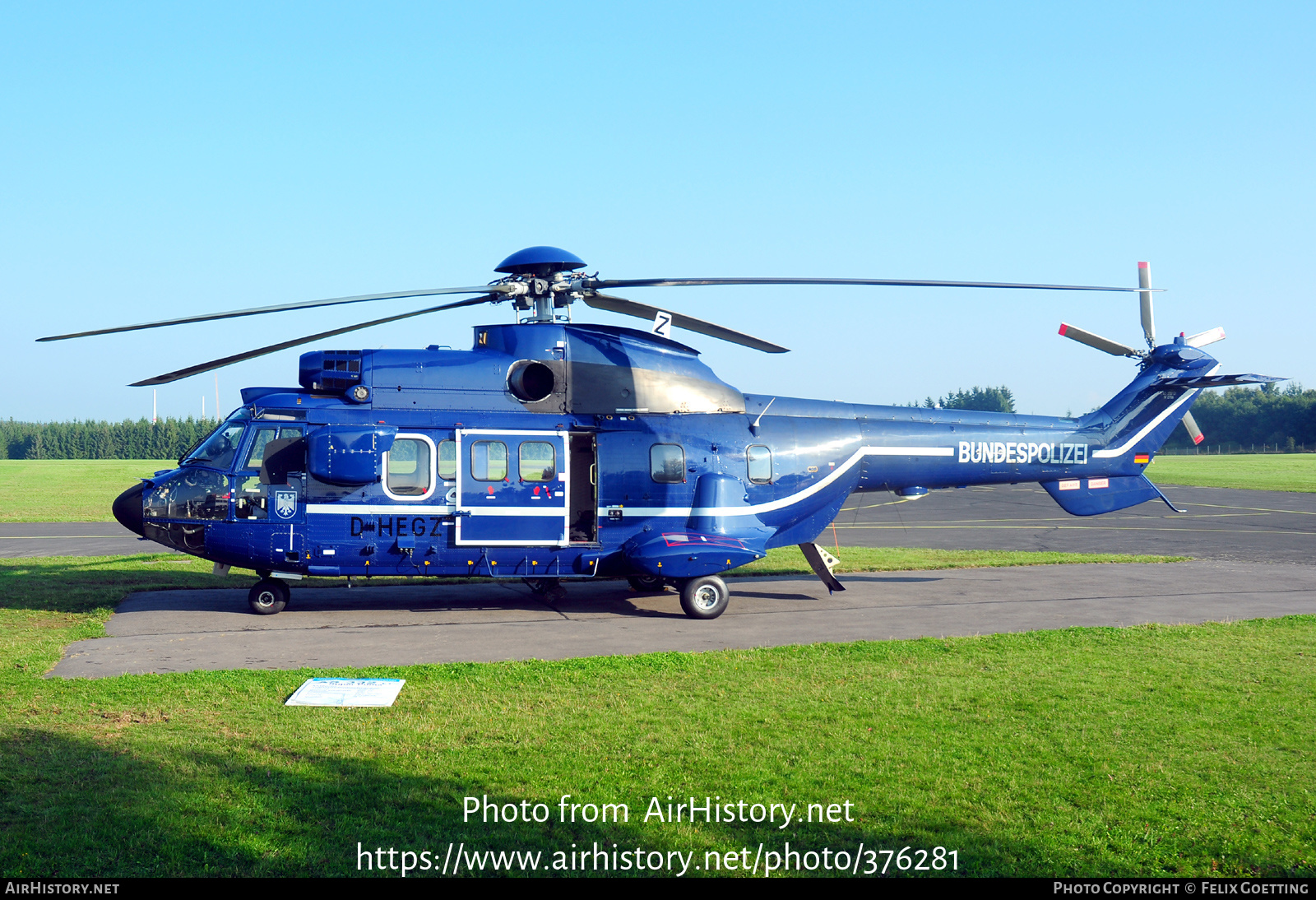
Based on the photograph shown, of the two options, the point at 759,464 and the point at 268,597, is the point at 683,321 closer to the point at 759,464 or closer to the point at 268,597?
the point at 759,464

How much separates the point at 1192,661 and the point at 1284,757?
154 inches

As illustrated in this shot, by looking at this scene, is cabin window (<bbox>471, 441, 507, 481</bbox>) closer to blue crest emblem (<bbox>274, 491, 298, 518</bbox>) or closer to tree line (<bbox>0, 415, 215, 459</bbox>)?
→ blue crest emblem (<bbox>274, 491, 298, 518</bbox>)

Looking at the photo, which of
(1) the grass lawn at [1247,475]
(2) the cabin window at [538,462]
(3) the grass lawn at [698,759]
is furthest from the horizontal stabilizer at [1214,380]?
(1) the grass lawn at [1247,475]

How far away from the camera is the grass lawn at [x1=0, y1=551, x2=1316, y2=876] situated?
20.1 feet

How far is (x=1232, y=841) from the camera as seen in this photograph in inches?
244

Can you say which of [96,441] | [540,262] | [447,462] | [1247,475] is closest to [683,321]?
[540,262]

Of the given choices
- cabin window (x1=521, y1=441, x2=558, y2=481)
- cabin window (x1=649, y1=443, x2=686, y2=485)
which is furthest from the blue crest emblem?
cabin window (x1=649, y1=443, x2=686, y2=485)

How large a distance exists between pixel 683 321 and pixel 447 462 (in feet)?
14.4

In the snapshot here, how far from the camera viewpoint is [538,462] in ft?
50.4

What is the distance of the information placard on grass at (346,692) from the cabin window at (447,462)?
5.05m
